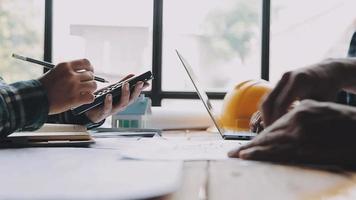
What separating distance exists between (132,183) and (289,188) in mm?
134

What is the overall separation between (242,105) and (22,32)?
1351 millimetres

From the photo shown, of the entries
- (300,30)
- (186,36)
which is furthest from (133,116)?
(300,30)

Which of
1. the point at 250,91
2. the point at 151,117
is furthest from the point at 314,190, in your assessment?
the point at 151,117

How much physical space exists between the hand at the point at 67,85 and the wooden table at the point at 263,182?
0.40 m

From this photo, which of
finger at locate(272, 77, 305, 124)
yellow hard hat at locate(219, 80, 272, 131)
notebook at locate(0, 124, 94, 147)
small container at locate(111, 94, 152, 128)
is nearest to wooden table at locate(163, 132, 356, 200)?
finger at locate(272, 77, 305, 124)

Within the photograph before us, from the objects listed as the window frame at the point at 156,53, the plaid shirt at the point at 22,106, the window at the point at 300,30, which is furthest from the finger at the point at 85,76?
the window at the point at 300,30

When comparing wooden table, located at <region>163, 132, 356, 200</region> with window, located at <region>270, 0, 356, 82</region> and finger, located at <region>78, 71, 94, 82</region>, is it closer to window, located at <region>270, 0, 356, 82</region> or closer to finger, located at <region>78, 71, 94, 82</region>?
finger, located at <region>78, 71, 94, 82</region>

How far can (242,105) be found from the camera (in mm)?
1496

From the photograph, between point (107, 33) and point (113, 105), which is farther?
point (107, 33)

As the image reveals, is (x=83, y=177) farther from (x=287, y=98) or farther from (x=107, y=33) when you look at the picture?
(x=107, y=33)

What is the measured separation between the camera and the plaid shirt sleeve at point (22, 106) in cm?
71

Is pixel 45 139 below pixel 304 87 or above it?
below

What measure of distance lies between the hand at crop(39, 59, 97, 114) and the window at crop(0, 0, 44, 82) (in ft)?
4.73

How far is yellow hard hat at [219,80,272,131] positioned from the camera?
1489 mm
